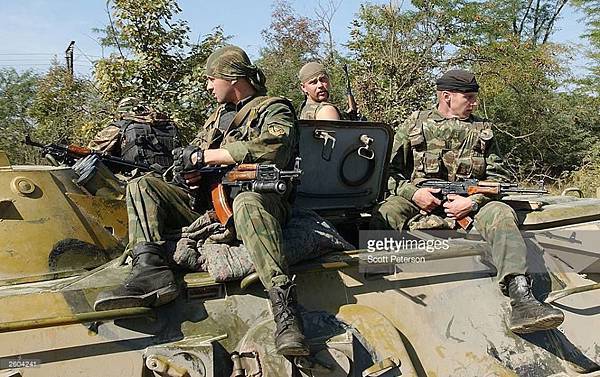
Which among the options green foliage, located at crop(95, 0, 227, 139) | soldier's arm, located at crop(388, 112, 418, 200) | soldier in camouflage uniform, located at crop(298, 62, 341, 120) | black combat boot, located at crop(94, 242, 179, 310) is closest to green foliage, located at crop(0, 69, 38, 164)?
green foliage, located at crop(95, 0, 227, 139)

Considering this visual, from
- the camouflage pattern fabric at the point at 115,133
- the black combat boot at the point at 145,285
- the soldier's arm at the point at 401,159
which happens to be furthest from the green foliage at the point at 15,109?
the black combat boot at the point at 145,285

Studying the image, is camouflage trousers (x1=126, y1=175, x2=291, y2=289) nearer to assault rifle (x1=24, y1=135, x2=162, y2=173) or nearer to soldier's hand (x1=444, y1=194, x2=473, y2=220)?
soldier's hand (x1=444, y1=194, x2=473, y2=220)

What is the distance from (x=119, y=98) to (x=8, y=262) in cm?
807

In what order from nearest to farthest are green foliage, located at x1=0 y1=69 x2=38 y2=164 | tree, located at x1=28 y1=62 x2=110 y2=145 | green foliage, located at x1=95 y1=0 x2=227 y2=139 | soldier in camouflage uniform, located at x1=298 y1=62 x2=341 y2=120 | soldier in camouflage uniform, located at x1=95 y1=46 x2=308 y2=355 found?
1. soldier in camouflage uniform, located at x1=95 y1=46 x2=308 y2=355
2. soldier in camouflage uniform, located at x1=298 y1=62 x2=341 y2=120
3. green foliage, located at x1=95 y1=0 x2=227 y2=139
4. tree, located at x1=28 y1=62 x2=110 y2=145
5. green foliage, located at x1=0 y1=69 x2=38 y2=164

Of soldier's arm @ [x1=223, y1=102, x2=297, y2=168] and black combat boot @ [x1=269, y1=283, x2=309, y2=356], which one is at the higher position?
soldier's arm @ [x1=223, y1=102, x2=297, y2=168]

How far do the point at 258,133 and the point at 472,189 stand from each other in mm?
1658

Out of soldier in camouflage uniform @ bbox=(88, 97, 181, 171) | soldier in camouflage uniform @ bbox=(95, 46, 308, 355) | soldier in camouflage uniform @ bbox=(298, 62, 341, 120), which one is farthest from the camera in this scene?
soldier in camouflage uniform @ bbox=(88, 97, 181, 171)

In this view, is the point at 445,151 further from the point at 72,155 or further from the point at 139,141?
the point at 72,155

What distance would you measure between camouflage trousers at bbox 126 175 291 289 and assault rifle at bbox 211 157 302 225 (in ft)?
0.25

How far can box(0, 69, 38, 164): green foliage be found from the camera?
18750 millimetres

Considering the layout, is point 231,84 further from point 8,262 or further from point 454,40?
point 454,40

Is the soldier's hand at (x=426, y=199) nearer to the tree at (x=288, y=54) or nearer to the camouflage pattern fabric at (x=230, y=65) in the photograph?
the camouflage pattern fabric at (x=230, y=65)

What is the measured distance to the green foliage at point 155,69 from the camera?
11891mm

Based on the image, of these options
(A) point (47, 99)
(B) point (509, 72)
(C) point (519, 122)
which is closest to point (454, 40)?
(B) point (509, 72)
